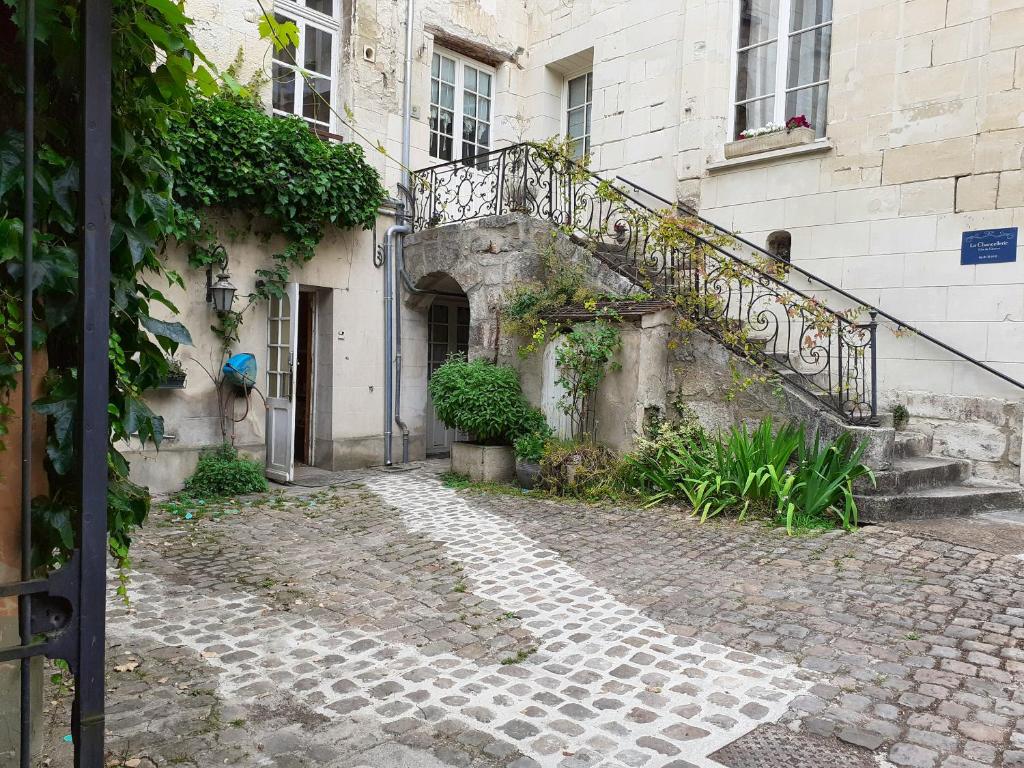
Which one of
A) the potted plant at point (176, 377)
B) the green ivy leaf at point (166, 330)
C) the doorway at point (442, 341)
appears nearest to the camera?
the green ivy leaf at point (166, 330)

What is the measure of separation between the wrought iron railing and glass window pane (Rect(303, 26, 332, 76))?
5.79 ft

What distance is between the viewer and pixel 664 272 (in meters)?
7.67

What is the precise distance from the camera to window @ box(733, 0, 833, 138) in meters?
8.04

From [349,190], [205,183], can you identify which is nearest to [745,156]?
[349,190]

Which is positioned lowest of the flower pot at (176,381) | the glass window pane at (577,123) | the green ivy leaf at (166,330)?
the flower pot at (176,381)

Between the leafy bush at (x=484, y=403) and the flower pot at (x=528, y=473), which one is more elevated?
the leafy bush at (x=484, y=403)

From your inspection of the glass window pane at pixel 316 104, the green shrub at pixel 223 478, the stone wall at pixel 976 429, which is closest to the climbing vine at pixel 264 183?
the glass window pane at pixel 316 104

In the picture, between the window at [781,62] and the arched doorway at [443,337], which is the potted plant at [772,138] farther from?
the arched doorway at [443,337]

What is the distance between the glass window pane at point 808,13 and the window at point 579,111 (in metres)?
3.08

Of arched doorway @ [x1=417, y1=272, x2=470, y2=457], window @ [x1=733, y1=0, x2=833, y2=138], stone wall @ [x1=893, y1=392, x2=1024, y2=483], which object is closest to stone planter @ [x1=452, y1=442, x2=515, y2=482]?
arched doorway @ [x1=417, y1=272, x2=470, y2=457]

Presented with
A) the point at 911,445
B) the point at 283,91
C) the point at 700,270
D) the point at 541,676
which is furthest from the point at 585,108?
the point at 541,676

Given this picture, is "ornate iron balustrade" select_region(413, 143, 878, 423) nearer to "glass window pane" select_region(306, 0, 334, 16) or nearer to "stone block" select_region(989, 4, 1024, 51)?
"glass window pane" select_region(306, 0, 334, 16)

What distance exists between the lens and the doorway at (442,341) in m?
10.5

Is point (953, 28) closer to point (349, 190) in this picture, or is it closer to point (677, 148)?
point (677, 148)
